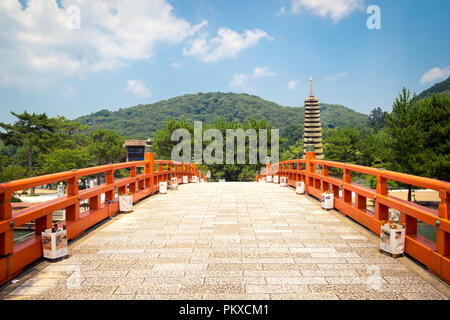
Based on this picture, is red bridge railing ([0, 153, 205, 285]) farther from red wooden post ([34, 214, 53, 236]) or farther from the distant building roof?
the distant building roof

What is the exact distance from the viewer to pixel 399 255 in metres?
3.68

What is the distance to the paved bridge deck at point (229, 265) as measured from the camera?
2.85m

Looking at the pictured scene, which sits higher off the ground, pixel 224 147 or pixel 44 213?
pixel 224 147

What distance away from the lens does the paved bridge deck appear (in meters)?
2.85

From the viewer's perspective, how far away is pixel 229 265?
Result: 3.47 m

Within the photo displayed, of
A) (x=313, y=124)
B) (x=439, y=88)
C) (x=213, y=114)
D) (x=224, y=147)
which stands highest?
(x=439, y=88)

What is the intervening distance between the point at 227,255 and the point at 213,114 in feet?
386

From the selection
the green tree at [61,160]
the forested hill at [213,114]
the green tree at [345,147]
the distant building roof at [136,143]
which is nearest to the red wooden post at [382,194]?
the green tree at [61,160]

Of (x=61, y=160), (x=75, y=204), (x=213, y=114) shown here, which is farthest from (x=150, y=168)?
(x=213, y=114)

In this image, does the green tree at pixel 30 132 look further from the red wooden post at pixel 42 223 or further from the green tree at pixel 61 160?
the red wooden post at pixel 42 223

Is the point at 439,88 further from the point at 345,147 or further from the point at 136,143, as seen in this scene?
the point at 136,143

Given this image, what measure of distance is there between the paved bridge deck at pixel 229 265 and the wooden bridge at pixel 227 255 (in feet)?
0.04
